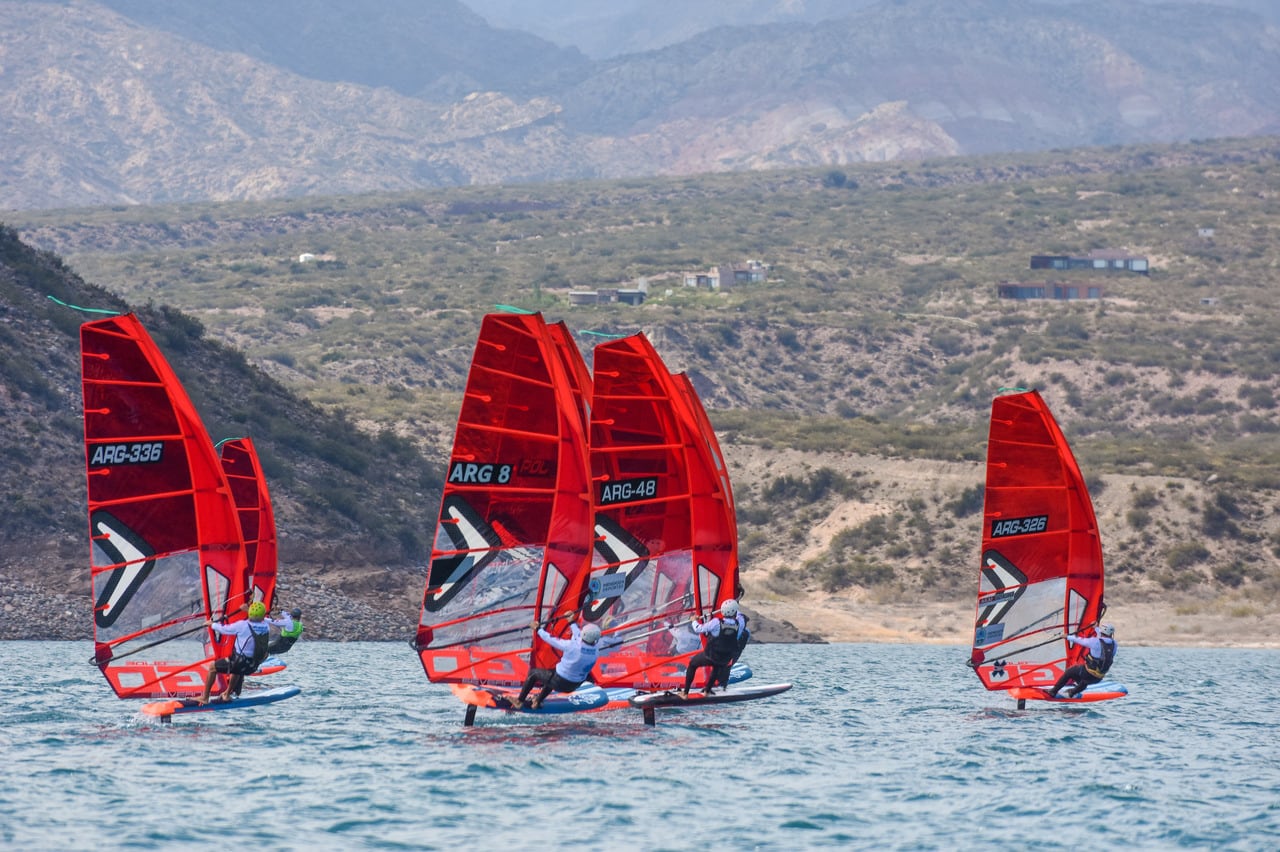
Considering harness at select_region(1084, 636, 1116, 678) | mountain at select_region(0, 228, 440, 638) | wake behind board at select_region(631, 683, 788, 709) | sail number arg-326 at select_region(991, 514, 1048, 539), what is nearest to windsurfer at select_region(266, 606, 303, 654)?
wake behind board at select_region(631, 683, 788, 709)

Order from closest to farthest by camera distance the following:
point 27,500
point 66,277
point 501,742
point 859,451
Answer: point 501,742 < point 27,500 < point 66,277 < point 859,451

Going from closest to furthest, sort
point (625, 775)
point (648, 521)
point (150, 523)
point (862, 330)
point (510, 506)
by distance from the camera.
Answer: point (625, 775), point (150, 523), point (510, 506), point (648, 521), point (862, 330)

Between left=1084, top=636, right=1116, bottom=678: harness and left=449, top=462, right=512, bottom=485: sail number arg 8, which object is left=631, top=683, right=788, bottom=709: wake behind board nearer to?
left=449, top=462, right=512, bottom=485: sail number arg 8

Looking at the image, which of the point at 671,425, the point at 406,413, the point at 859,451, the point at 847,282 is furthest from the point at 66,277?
the point at 847,282

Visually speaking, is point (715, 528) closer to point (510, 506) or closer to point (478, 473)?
point (510, 506)

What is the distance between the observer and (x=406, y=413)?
81312mm

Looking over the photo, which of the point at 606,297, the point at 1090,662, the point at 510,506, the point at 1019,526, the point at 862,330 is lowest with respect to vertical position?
the point at 1090,662

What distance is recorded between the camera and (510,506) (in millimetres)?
27000

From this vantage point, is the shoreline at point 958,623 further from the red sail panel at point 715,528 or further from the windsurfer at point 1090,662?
the red sail panel at point 715,528

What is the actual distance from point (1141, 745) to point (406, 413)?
2156 inches

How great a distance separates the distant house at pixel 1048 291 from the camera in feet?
426

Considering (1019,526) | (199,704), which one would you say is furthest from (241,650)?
(1019,526)

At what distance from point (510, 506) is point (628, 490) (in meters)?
3.48

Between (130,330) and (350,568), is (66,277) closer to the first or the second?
(350,568)
